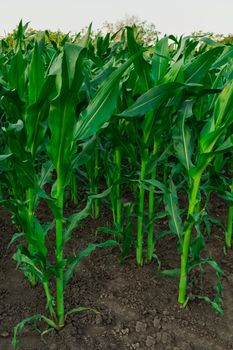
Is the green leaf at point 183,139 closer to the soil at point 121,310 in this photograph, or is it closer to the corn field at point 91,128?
the corn field at point 91,128

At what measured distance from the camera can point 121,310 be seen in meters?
2.56

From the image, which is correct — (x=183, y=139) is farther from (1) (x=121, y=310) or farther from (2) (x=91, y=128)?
(1) (x=121, y=310)

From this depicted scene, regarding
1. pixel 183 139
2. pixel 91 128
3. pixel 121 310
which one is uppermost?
pixel 91 128

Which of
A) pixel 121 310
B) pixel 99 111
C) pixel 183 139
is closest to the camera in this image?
pixel 99 111

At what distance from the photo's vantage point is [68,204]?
3.83 meters

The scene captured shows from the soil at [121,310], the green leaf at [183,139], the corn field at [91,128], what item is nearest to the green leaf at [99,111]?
the corn field at [91,128]

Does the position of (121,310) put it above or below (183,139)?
below

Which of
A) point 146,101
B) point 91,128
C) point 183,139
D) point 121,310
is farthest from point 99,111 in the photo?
point 121,310

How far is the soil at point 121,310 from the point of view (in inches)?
92.3

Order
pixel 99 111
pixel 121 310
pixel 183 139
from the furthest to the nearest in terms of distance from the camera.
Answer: pixel 121 310, pixel 183 139, pixel 99 111

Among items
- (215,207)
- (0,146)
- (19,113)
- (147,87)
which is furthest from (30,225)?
(215,207)

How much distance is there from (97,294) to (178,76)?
4.73 ft

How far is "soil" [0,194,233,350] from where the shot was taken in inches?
92.3

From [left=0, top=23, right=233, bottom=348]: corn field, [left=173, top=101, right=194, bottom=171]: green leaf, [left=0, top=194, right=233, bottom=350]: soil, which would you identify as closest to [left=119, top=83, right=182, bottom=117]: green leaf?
[left=0, top=23, right=233, bottom=348]: corn field
